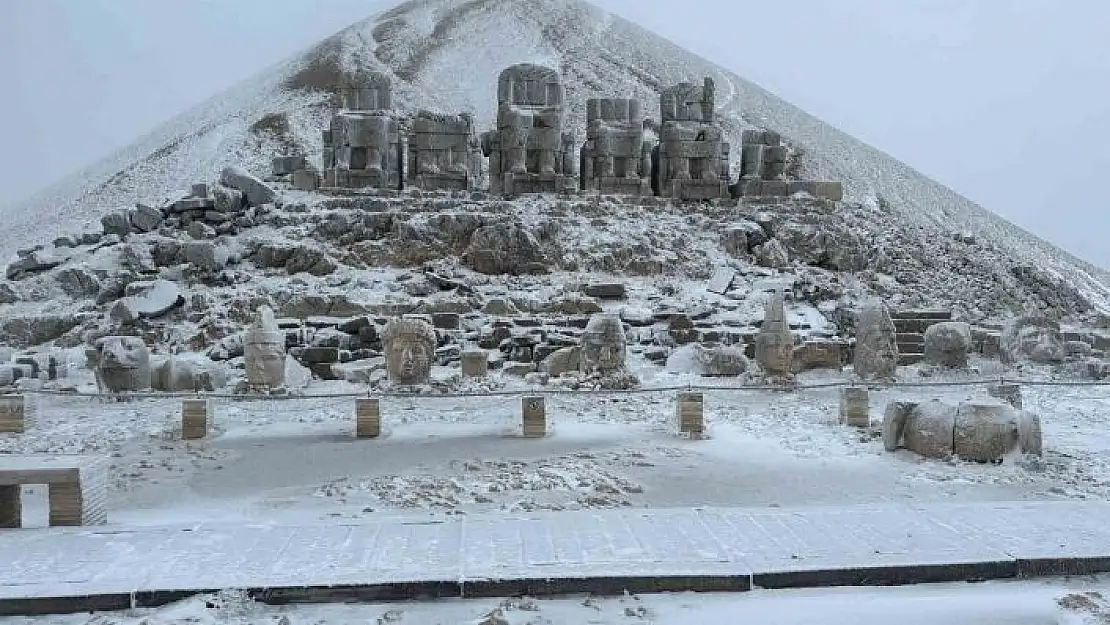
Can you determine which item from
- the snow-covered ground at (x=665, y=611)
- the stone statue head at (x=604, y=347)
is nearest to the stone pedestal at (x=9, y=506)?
the snow-covered ground at (x=665, y=611)

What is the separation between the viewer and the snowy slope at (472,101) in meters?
44.1

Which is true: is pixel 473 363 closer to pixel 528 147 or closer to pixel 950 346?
pixel 950 346

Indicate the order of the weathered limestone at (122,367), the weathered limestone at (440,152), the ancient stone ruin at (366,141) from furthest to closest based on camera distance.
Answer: the weathered limestone at (440,152)
the ancient stone ruin at (366,141)
the weathered limestone at (122,367)

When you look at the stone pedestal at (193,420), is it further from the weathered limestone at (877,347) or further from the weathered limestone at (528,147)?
the weathered limestone at (528,147)

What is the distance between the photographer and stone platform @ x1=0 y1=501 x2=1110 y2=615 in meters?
5.11

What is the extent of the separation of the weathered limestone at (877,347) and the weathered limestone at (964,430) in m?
5.49

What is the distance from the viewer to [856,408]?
11.0 meters

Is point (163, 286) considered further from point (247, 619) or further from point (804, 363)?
point (247, 619)

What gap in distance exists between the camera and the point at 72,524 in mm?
6355

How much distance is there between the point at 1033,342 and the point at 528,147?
13.8 meters

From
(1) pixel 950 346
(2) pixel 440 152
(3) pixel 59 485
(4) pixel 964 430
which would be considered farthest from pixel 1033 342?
(3) pixel 59 485

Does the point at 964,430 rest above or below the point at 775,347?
below

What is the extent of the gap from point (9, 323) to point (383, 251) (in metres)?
8.01

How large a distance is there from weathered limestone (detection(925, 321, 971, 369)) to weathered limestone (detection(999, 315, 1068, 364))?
1736 millimetres
